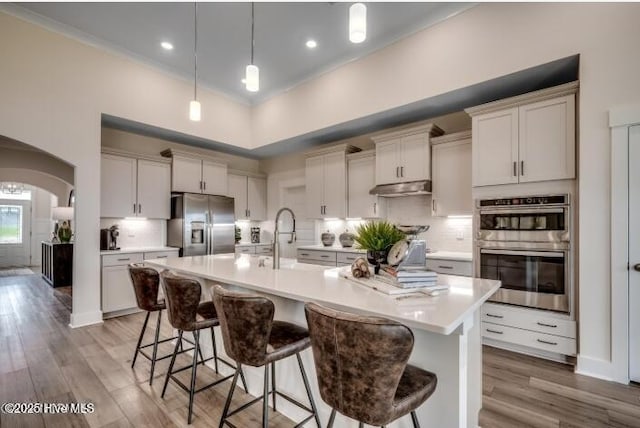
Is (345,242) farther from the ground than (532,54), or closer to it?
closer to it

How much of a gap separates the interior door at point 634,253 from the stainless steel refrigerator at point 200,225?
5.16 metres

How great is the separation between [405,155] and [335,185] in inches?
51.5

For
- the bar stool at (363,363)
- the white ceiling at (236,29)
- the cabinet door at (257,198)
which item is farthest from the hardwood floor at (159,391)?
the white ceiling at (236,29)

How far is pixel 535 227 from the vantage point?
9.70 ft

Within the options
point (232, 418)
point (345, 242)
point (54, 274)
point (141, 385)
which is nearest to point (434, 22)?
point (345, 242)

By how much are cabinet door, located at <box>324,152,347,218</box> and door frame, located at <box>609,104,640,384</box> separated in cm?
316

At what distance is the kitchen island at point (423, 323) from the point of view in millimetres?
1312

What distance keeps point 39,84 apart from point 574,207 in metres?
5.98

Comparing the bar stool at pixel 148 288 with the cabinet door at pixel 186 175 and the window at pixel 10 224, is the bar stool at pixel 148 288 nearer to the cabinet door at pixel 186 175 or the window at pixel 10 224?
the cabinet door at pixel 186 175

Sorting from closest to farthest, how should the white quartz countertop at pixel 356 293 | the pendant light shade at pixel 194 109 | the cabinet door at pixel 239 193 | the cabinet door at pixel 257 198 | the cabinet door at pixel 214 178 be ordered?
the white quartz countertop at pixel 356 293 → the pendant light shade at pixel 194 109 → the cabinet door at pixel 214 178 → the cabinet door at pixel 239 193 → the cabinet door at pixel 257 198

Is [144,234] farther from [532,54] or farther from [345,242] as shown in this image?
[532,54]

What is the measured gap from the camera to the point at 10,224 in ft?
29.9

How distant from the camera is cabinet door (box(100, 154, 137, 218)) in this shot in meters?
4.38

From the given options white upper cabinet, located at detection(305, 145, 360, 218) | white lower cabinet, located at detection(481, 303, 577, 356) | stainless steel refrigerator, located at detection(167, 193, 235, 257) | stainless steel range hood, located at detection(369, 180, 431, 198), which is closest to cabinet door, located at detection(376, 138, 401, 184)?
stainless steel range hood, located at detection(369, 180, 431, 198)
